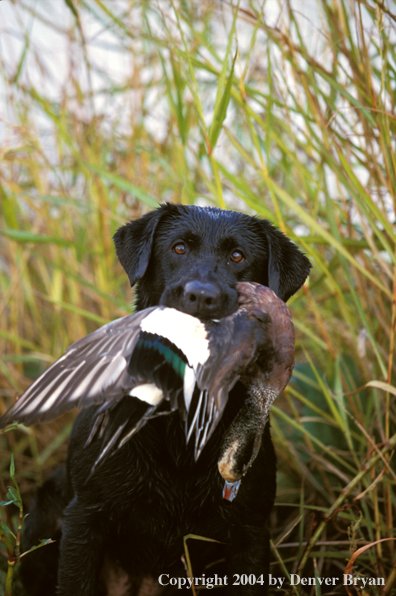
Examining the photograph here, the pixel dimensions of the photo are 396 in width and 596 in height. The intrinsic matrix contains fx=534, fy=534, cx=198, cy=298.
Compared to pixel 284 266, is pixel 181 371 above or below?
below

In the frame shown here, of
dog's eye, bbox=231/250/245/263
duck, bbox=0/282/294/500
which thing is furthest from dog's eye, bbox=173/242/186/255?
duck, bbox=0/282/294/500

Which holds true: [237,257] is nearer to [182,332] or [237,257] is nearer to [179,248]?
[179,248]

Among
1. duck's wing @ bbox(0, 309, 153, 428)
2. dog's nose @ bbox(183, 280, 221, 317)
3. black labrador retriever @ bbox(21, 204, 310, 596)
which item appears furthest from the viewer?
black labrador retriever @ bbox(21, 204, 310, 596)

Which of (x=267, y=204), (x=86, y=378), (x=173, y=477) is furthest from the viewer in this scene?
(x=267, y=204)

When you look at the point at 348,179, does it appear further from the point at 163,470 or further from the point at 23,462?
the point at 23,462

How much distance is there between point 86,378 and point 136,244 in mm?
879

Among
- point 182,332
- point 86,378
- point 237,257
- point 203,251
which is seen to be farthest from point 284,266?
point 86,378

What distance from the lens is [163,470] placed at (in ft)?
5.74

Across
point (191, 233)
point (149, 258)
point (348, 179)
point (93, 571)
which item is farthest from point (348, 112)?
point (93, 571)

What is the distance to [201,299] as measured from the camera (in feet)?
4.90

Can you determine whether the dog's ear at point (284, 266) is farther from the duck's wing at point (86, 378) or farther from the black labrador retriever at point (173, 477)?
the duck's wing at point (86, 378)

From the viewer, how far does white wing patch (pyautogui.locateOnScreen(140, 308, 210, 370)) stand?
1.25 metres

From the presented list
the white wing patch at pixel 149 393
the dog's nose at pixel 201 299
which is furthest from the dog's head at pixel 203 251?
the white wing patch at pixel 149 393

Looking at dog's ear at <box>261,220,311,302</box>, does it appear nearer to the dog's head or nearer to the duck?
the dog's head
